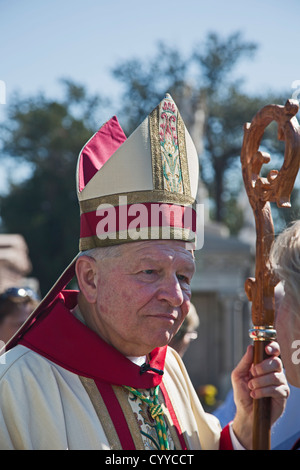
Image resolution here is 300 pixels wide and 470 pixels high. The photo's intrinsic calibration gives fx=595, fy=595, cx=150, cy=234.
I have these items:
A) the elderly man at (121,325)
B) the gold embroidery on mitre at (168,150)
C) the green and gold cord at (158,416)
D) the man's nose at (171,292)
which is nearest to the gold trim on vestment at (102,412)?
the elderly man at (121,325)

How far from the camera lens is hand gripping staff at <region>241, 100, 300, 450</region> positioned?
238cm

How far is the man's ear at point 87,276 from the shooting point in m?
→ 2.39

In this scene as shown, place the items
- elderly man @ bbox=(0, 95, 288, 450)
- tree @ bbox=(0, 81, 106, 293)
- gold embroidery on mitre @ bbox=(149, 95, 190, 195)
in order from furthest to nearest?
tree @ bbox=(0, 81, 106, 293) → gold embroidery on mitre @ bbox=(149, 95, 190, 195) → elderly man @ bbox=(0, 95, 288, 450)

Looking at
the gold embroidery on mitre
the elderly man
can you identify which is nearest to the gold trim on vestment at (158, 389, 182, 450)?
the elderly man

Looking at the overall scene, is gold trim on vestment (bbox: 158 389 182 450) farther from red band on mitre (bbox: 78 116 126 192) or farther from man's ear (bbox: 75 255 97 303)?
red band on mitre (bbox: 78 116 126 192)

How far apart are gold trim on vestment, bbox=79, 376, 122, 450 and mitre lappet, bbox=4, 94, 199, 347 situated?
0.35 m

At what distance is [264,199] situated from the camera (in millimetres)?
2535

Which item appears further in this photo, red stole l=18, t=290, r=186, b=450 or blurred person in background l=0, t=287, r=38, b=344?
blurred person in background l=0, t=287, r=38, b=344

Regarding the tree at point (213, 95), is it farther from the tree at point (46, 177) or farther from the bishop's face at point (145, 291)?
the bishop's face at point (145, 291)

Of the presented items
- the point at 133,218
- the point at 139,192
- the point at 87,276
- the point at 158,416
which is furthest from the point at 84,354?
the point at 139,192

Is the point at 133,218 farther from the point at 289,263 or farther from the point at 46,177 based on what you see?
the point at 46,177

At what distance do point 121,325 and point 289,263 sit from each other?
761 mm

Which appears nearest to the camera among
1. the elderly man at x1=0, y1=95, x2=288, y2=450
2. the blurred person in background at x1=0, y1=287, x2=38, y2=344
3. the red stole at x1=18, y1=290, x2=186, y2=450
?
the elderly man at x1=0, y1=95, x2=288, y2=450
